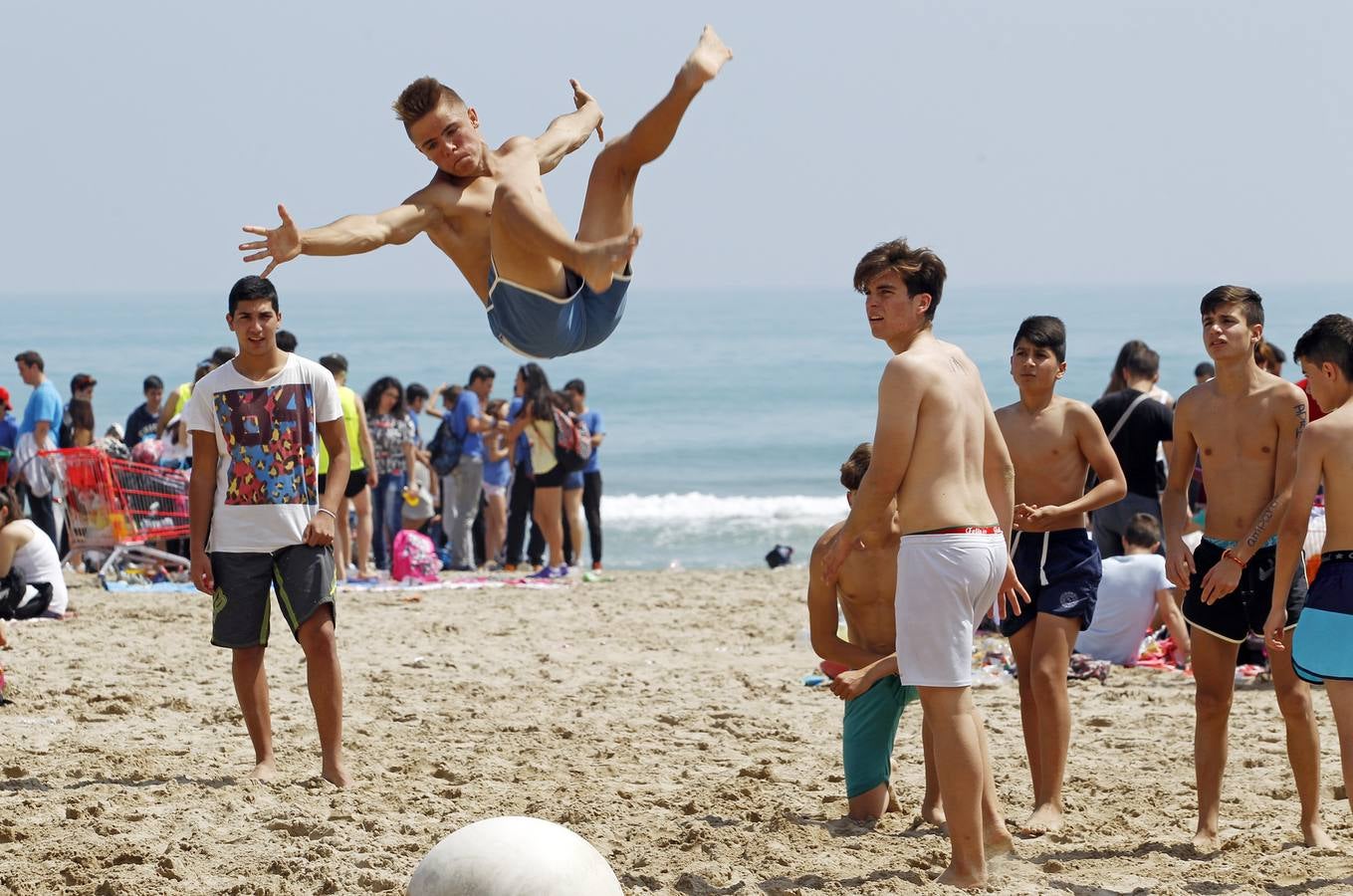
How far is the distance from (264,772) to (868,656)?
2597 mm

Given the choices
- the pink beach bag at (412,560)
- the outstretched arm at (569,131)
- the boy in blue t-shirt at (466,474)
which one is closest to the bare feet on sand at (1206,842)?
the outstretched arm at (569,131)

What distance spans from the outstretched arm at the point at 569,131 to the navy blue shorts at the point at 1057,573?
2.38 m

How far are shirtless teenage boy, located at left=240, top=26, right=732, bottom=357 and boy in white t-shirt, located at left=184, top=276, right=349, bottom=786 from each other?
939 mm

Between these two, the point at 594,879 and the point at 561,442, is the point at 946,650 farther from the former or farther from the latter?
the point at 561,442

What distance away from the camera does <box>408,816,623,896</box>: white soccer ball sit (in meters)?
4.19

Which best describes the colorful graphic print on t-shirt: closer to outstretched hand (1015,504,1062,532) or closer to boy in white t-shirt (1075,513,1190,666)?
outstretched hand (1015,504,1062,532)

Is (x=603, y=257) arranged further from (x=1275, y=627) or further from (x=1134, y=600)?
(x=1134, y=600)

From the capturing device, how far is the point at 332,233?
5.15m

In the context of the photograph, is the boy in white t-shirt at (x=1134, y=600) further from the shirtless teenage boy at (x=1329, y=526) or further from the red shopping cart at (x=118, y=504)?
the red shopping cart at (x=118, y=504)

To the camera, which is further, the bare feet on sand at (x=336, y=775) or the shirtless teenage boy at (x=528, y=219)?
the bare feet on sand at (x=336, y=775)

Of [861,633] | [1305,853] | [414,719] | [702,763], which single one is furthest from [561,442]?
[1305,853]

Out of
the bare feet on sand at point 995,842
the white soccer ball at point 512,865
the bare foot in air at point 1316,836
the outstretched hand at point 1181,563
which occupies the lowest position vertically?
the bare foot in air at point 1316,836

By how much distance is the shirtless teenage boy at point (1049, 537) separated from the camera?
5.78m

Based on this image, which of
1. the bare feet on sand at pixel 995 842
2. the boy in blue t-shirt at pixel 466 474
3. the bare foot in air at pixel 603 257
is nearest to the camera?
the bare feet on sand at pixel 995 842
